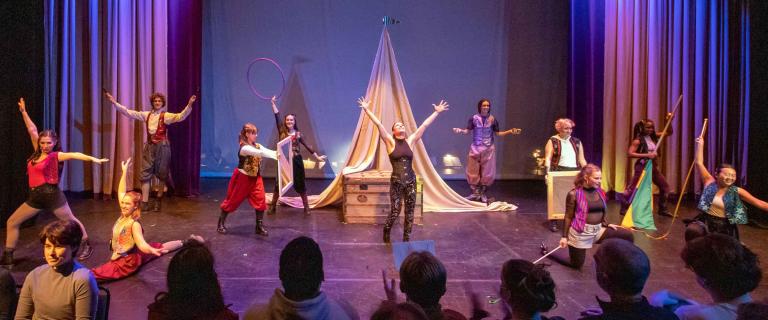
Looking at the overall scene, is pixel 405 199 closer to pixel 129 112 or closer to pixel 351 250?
pixel 351 250

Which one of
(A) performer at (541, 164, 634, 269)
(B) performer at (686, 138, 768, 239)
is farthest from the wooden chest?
(B) performer at (686, 138, 768, 239)

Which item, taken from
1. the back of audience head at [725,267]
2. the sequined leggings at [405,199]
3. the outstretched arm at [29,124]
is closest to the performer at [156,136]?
the outstretched arm at [29,124]

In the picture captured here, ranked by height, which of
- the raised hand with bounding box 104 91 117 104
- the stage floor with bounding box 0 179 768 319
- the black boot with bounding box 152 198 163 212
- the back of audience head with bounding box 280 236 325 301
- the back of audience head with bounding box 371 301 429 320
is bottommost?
the stage floor with bounding box 0 179 768 319

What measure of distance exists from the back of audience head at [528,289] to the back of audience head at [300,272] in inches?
30.2

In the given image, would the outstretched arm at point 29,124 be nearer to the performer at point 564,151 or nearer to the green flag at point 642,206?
the performer at point 564,151

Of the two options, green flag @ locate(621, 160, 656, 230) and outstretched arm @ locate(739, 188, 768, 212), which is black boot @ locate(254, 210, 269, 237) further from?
outstretched arm @ locate(739, 188, 768, 212)

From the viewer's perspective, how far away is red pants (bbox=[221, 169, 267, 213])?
6641 mm

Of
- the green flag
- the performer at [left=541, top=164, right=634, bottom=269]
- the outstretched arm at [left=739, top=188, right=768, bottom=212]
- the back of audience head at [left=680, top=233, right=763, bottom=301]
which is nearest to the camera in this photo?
the back of audience head at [left=680, top=233, right=763, bottom=301]

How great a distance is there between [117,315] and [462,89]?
811 cm

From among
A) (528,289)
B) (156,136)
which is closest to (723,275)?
(528,289)

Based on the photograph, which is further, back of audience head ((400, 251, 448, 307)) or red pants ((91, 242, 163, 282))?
red pants ((91, 242, 163, 282))

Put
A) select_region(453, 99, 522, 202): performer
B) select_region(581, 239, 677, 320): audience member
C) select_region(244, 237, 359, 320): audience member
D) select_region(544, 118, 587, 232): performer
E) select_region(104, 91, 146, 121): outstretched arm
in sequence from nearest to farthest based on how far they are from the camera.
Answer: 1. select_region(244, 237, 359, 320): audience member
2. select_region(581, 239, 677, 320): audience member
3. select_region(544, 118, 587, 232): performer
4. select_region(104, 91, 146, 121): outstretched arm
5. select_region(453, 99, 522, 202): performer

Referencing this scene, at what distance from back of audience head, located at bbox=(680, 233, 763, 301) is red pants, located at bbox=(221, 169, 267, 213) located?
485cm

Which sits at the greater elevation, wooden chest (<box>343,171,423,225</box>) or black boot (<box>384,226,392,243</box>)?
wooden chest (<box>343,171,423,225</box>)
